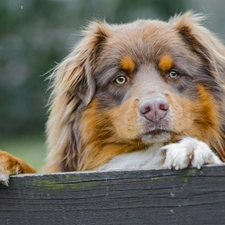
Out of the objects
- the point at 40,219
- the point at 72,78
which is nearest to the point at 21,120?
the point at 72,78

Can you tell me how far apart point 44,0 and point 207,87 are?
30.1 ft

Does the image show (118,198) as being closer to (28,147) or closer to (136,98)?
(136,98)

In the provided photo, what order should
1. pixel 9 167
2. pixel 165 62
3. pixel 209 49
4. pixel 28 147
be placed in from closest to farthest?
pixel 9 167
pixel 165 62
pixel 209 49
pixel 28 147

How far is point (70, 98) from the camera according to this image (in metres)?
5.52

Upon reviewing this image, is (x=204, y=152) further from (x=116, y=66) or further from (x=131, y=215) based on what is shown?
(x=116, y=66)

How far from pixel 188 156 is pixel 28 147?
8.33 meters

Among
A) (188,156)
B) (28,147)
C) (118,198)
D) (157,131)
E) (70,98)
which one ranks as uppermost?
(28,147)

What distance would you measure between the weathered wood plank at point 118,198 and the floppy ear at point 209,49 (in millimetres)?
1380

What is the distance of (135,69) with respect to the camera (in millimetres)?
5336

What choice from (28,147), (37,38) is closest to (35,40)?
(37,38)

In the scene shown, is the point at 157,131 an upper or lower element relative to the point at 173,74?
lower

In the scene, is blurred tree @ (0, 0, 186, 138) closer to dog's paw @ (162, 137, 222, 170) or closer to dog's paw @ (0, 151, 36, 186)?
dog's paw @ (0, 151, 36, 186)

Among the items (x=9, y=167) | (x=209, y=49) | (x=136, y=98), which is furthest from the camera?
(x=209, y=49)

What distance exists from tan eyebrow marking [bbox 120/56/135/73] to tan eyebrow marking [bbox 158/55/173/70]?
0.17 metres
